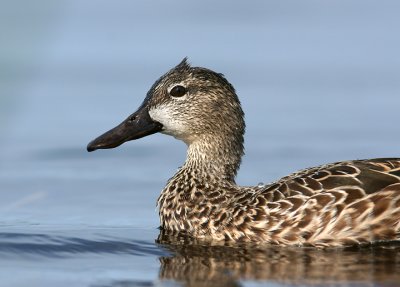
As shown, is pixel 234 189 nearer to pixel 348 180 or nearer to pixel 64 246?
pixel 348 180

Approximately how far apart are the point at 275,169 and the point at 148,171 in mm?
1526

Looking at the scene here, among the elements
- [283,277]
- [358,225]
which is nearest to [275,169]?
[358,225]

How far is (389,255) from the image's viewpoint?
1383cm

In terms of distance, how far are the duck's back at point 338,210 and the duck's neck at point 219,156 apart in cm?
140

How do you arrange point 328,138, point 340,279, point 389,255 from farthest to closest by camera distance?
point 328,138
point 389,255
point 340,279

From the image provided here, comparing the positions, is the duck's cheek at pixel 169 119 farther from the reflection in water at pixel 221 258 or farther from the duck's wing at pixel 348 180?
the duck's wing at pixel 348 180

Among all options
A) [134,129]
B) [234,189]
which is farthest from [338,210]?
[134,129]

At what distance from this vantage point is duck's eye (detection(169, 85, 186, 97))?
15578 mm

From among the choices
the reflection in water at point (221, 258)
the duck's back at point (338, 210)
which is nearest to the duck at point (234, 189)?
the duck's back at point (338, 210)

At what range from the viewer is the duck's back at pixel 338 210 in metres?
14.1

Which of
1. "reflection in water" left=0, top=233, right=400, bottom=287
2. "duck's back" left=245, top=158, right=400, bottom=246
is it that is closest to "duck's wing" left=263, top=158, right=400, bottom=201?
"duck's back" left=245, top=158, right=400, bottom=246

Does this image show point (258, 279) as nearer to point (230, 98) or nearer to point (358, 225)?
point (358, 225)

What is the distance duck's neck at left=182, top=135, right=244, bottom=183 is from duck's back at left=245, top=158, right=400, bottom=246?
1401 mm

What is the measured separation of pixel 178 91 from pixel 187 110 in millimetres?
225
